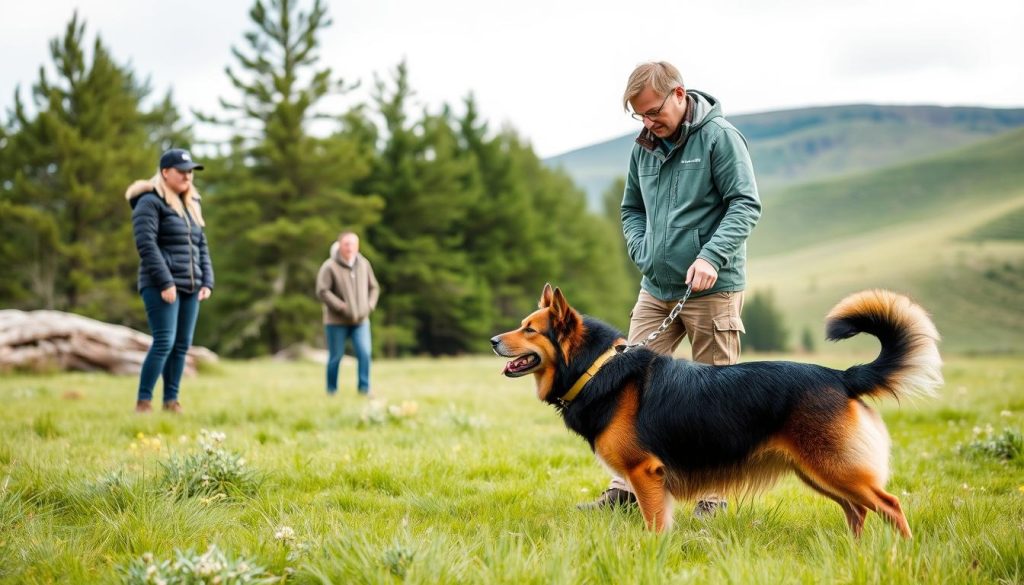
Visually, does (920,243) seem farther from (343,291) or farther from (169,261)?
(169,261)

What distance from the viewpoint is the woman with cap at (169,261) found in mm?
6688

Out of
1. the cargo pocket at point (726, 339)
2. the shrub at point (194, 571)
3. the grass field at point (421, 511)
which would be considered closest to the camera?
the shrub at point (194, 571)

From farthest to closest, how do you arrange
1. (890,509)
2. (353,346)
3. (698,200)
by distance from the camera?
(353,346), (698,200), (890,509)

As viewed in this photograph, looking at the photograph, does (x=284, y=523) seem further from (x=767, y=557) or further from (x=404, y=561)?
(x=767, y=557)

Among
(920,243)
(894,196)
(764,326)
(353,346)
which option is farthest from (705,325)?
(894,196)

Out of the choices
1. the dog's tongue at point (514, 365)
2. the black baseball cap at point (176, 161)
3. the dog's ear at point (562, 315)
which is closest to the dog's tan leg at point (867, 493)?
the dog's ear at point (562, 315)

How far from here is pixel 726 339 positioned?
421 centimetres

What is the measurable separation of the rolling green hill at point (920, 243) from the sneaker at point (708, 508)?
118 feet

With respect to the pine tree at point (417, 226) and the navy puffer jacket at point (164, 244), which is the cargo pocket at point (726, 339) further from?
the pine tree at point (417, 226)

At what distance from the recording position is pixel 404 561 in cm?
264

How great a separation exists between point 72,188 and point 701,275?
94.5 feet

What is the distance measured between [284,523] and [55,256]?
2896 cm

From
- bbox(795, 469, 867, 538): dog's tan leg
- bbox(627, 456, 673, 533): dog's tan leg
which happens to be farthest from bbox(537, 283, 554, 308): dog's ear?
bbox(795, 469, 867, 538): dog's tan leg

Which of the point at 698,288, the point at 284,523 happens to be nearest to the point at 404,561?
the point at 284,523
